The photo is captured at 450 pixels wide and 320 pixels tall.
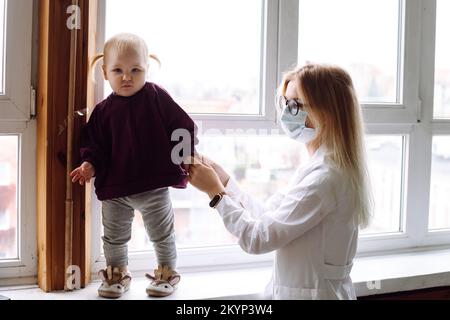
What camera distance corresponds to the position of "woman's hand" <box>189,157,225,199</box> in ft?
4.90

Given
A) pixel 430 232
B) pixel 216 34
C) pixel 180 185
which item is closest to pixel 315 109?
pixel 180 185

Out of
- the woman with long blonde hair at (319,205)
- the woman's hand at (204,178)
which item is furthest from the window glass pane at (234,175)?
the woman with long blonde hair at (319,205)

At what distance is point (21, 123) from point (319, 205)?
878 millimetres

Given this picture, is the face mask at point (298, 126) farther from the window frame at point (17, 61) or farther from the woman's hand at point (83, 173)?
the window frame at point (17, 61)

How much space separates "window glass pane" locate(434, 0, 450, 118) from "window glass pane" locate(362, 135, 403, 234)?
0.74 ft

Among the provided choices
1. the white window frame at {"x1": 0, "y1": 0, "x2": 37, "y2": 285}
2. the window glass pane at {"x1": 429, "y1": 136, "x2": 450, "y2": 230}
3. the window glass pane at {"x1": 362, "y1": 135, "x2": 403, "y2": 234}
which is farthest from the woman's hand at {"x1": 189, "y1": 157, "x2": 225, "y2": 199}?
the window glass pane at {"x1": 429, "y1": 136, "x2": 450, "y2": 230}

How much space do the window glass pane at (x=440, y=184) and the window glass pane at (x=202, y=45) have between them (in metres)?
0.80

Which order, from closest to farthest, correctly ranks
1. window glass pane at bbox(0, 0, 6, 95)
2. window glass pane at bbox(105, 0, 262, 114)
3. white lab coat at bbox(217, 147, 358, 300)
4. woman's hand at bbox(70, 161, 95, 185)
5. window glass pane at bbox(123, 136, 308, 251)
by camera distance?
white lab coat at bbox(217, 147, 358, 300) → woman's hand at bbox(70, 161, 95, 185) → window glass pane at bbox(0, 0, 6, 95) → window glass pane at bbox(105, 0, 262, 114) → window glass pane at bbox(123, 136, 308, 251)

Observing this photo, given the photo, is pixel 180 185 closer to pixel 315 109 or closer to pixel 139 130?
pixel 139 130

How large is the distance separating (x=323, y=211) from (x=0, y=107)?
37.0 inches

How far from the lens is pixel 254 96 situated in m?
1.87

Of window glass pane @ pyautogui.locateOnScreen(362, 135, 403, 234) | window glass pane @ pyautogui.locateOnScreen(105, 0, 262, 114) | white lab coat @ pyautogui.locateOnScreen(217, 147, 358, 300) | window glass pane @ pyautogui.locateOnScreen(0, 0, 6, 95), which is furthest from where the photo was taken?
window glass pane @ pyautogui.locateOnScreen(362, 135, 403, 234)

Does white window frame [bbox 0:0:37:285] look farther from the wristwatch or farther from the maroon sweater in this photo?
the wristwatch

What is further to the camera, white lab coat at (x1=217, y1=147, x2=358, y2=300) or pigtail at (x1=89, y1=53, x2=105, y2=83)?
pigtail at (x1=89, y1=53, x2=105, y2=83)
